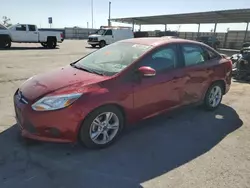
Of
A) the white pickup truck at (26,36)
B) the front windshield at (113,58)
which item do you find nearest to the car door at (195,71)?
the front windshield at (113,58)

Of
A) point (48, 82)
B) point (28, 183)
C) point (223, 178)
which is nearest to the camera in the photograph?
point (28, 183)

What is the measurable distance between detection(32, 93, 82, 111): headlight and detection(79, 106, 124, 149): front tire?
12.9 inches

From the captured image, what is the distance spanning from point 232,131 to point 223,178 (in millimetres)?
1632

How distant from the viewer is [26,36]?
21.3m

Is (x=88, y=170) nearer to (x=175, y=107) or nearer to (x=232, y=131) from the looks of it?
(x=175, y=107)

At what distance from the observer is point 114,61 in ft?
14.1

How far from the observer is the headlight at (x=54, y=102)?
3.31 meters

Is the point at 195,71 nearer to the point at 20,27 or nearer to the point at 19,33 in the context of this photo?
the point at 19,33

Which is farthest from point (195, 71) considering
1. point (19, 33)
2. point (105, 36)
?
point (105, 36)

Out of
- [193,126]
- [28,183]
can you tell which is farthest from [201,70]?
[28,183]

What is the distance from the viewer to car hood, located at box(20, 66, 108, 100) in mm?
3527

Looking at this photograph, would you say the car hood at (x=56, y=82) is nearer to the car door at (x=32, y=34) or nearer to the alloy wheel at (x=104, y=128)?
the alloy wheel at (x=104, y=128)

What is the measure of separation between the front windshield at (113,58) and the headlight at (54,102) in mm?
757

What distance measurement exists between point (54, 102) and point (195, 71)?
281cm
